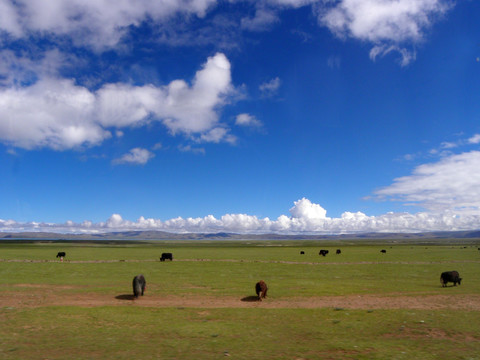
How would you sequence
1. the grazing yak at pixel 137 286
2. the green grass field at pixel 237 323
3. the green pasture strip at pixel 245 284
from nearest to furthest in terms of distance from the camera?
1. the green grass field at pixel 237 323
2. the grazing yak at pixel 137 286
3. the green pasture strip at pixel 245 284

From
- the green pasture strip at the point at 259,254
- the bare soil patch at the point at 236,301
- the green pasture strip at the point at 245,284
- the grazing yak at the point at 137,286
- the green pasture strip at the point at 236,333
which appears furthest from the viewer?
the green pasture strip at the point at 259,254

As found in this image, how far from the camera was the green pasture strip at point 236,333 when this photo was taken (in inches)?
473

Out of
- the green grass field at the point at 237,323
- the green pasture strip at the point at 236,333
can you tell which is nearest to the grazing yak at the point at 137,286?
the green grass field at the point at 237,323

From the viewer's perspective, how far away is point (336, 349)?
1246cm

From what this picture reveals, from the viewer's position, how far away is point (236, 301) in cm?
2280

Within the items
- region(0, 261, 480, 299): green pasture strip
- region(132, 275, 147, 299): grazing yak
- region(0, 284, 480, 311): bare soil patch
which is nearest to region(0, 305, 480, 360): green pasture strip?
region(0, 284, 480, 311): bare soil patch

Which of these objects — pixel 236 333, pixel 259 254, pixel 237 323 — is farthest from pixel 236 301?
pixel 259 254

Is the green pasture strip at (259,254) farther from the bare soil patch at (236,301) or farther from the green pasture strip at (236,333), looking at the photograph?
the green pasture strip at (236,333)

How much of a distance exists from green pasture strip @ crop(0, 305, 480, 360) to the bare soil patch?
1.82 m

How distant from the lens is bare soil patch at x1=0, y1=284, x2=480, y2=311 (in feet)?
68.6

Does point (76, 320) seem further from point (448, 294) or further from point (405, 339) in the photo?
point (448, 294)

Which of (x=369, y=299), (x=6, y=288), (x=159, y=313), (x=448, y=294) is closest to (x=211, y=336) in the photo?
(x=159, y=313)

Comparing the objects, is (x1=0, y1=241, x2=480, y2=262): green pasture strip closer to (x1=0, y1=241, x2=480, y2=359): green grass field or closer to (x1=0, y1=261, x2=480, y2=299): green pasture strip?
(x1=0, y1=261, x2=480, y2=299): green pasture strip

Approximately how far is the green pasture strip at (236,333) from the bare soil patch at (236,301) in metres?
1.82
